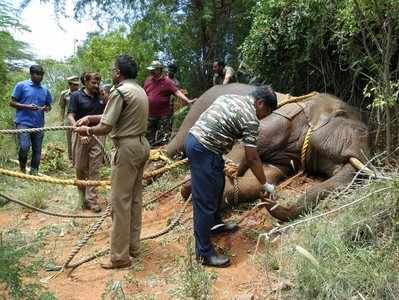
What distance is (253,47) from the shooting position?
25.7 ft

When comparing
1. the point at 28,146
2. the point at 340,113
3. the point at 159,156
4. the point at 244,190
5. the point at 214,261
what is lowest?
the point at 28,146

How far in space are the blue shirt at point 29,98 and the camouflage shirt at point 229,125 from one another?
4.18m

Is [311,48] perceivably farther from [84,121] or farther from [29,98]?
[29,98]

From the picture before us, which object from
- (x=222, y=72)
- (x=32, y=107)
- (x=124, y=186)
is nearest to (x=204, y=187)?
(x=124, y=186)

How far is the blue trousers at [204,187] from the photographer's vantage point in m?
4.68

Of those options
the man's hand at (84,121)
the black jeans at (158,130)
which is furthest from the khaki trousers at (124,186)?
the black jeans at (158,130)

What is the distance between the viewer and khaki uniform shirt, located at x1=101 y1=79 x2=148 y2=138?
4.74 meters

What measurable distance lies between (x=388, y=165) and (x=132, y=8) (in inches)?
303

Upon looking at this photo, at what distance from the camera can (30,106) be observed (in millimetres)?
7992

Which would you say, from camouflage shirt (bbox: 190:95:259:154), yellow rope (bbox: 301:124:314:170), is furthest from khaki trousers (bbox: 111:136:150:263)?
yellow rope (bbox: 301:124:314:170)

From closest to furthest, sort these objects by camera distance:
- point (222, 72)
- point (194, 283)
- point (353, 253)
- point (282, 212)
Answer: point (353, 253) → point (194, 283) → point (282, 212) → point (222, 72)

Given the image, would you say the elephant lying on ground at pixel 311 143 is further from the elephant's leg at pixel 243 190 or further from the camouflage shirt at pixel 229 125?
the camouflage shirt at pixel 229 125

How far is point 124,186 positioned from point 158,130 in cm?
450

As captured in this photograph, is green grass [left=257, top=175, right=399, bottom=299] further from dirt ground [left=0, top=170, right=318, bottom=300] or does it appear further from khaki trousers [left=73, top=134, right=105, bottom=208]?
khaki trousers [left=73, top=134, right=105, bottom=208]
